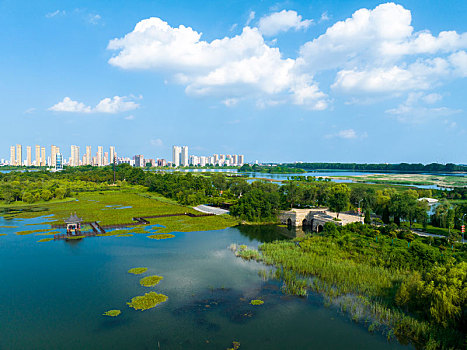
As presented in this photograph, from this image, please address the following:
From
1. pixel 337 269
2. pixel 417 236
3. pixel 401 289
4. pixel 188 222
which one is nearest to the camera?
pixel 401 289

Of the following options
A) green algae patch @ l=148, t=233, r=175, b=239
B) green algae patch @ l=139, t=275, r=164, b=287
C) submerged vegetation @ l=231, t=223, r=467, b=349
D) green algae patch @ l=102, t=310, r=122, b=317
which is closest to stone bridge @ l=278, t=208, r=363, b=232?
submerged vegetation @ l=231, t=223, r=467, b=349

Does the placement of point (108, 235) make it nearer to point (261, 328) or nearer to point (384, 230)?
point (261, 328)

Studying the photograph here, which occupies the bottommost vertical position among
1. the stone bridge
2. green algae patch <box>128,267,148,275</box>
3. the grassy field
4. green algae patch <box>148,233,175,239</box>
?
green algae patch <box>128,267,148,275</box>

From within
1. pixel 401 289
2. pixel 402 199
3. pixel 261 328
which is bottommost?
pixel 261 328

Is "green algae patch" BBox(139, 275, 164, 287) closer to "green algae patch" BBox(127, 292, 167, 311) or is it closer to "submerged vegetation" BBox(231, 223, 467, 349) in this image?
"green algae patch" BBox(127, 292, 167, 311)

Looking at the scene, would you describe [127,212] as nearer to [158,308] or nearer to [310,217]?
[310,217]

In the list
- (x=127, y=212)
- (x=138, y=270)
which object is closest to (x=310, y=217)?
(x=138, y=270)

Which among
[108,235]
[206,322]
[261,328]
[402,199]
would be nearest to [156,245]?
[108,235]
